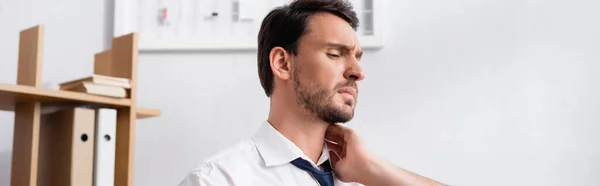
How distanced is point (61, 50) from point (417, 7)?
42.5 inches

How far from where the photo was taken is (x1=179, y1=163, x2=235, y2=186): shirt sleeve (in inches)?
48.4

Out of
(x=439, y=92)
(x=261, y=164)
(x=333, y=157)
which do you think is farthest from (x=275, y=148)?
(x=439, y=92)

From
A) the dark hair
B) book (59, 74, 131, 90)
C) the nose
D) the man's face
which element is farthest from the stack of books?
the nose

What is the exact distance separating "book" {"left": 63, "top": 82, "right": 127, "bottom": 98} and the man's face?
0.44m

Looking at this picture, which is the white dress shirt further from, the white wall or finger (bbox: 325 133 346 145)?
the white wall

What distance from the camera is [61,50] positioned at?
6.40 ft

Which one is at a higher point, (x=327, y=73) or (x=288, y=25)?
(x=288, y=25)

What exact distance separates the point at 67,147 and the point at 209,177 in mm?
445

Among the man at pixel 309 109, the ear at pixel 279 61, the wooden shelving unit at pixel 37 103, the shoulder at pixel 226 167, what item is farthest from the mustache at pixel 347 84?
the wooden shelving unit at pixel 37 103

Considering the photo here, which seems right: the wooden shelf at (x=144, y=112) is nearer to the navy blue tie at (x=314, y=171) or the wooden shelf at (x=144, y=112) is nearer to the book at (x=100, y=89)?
the book at (x=100, y=89)

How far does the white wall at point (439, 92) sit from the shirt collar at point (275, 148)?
529mm

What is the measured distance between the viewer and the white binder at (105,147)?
4.93 ft

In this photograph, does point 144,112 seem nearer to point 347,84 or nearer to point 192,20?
point 192,20

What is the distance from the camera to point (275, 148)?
4.44 feet
